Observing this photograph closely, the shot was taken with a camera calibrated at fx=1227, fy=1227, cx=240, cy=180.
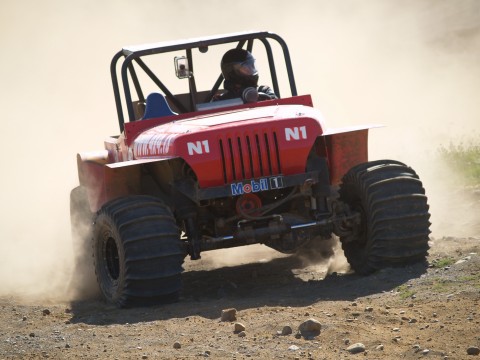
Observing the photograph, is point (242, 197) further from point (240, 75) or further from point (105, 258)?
point (240, 75)

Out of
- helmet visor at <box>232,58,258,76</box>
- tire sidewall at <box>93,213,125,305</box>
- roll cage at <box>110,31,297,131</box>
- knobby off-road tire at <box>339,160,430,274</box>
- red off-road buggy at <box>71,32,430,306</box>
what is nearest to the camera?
red off-road buggy at <box>71,32,430,306</box>

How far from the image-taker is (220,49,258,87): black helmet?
38.4 ft

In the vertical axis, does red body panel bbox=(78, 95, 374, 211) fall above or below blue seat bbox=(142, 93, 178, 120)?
below

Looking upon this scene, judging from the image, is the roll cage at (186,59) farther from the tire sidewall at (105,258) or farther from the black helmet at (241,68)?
the tire sidewall at (105,258)

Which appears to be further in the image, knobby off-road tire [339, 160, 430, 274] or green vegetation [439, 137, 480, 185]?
green vegetation [439, 137, 480, 185]

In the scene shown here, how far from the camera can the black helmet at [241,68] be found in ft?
38.4

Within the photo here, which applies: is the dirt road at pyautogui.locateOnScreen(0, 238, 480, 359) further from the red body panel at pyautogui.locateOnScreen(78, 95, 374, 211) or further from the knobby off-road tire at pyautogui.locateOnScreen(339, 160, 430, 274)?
Result: the red body panel at pyautogui.locateOnScreen(78, 95, 374, 211)

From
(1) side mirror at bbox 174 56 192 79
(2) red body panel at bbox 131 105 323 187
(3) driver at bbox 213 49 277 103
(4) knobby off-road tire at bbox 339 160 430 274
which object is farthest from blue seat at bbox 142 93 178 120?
(4) knobby off-road tire at bbox 339 160 430 274

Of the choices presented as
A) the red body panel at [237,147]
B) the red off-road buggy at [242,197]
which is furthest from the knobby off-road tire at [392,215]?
the red body panel at [237,147]

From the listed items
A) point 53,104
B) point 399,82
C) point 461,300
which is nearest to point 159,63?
point 53,104

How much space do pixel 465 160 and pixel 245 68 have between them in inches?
239

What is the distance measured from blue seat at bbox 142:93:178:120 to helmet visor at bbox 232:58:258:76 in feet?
3.10

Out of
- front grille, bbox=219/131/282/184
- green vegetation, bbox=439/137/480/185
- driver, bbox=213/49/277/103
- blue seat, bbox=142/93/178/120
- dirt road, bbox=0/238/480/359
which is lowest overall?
dirt road, bbox=0/238/480/359

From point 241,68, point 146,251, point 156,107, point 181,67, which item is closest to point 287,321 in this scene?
point 146,251
